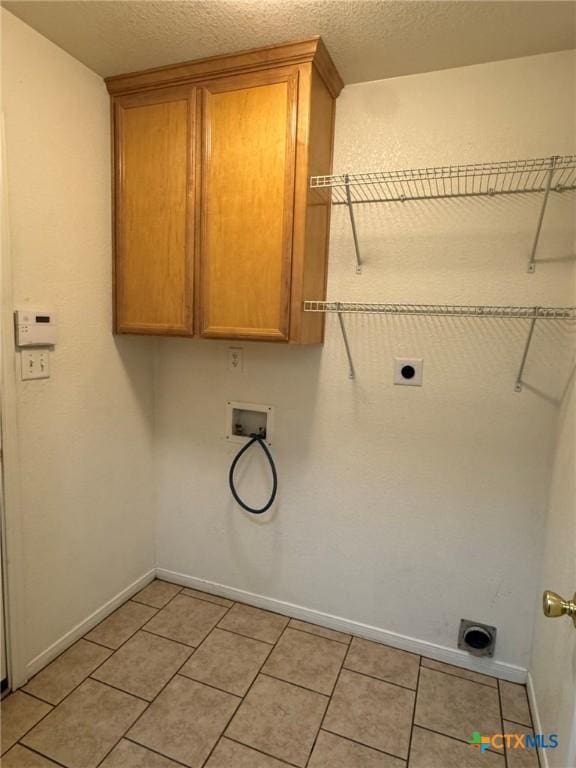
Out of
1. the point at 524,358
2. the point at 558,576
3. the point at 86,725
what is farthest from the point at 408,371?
the point at 86,725

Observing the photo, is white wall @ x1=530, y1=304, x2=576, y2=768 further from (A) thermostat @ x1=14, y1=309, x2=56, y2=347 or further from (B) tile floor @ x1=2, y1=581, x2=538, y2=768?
(A) thermostat @ x1=14, y1=309, x2=56, y2=347

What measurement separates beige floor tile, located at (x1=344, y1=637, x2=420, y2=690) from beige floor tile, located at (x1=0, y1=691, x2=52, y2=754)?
1.17 metres

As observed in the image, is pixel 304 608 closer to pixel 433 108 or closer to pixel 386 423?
pixel 386 423

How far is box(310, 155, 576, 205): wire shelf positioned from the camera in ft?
4.87

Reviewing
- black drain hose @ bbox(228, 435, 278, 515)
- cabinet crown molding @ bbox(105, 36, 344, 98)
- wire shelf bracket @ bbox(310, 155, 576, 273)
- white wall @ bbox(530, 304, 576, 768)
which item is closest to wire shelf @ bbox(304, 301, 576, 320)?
wire shelf bracket @ bbox(310, 155, 576, 273)

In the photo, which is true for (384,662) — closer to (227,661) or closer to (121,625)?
(227,661)

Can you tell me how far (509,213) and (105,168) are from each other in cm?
166

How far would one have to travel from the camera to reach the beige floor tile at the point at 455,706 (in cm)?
148

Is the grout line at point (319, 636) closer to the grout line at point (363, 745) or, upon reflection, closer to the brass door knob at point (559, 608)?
the grout line at point (363, 745)

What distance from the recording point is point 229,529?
2.14 m

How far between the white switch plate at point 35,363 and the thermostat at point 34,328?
0.03m

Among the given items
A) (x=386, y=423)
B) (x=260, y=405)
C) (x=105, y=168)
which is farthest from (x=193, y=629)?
(x=105, y=168)

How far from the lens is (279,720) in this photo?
148 centimetres

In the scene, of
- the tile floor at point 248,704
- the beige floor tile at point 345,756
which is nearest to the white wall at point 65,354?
the tile floor at point 248,704
